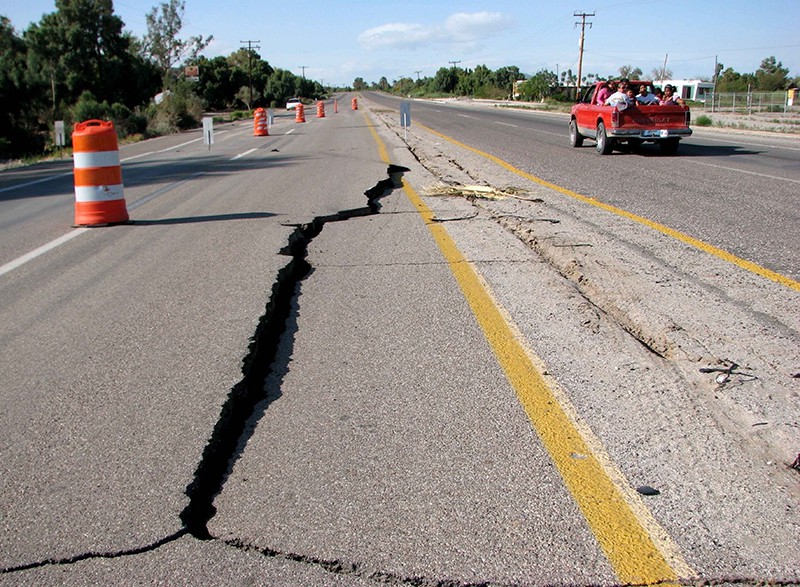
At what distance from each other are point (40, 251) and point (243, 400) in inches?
198

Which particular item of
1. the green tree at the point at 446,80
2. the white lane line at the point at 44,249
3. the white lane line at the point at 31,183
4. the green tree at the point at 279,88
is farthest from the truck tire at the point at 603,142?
the green tree at the point at 446,80

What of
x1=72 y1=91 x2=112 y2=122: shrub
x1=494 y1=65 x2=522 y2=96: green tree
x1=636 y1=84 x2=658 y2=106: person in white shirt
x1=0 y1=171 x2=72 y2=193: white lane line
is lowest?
x1=0 y1=171 x2=72 y2=193: white lane line

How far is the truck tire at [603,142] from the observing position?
1794 cm

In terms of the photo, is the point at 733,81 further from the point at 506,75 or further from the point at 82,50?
the point at 82,50

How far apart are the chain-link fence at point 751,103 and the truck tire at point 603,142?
28351 millimetres

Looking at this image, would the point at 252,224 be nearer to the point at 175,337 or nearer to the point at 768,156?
the point at 175,337

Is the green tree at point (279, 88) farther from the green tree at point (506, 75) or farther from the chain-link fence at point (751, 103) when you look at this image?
the chain-link fence at point (751, 103)

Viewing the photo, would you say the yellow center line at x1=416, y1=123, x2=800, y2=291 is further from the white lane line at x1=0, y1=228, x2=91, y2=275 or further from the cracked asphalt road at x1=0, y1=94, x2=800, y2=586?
the white lane line at x1=0, y1=228, x2=91, y2=275

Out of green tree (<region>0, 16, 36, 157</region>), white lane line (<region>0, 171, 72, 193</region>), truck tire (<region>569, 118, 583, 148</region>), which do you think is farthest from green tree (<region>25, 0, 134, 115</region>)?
truck tire (<region>569, 118, 583, 148</region>)

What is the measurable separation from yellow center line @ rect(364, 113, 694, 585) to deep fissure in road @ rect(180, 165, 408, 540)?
1.36m

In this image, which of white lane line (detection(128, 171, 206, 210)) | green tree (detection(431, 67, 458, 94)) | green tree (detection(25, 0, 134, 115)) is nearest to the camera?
white lane line (detection(128, 171, 206, 210))

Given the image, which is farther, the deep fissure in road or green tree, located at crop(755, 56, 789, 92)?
green tree, located at crop(755, 56, 789, 92)

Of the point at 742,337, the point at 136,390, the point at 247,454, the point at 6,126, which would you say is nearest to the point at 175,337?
the point at 136,390

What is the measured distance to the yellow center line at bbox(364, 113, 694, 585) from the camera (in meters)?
2.56
